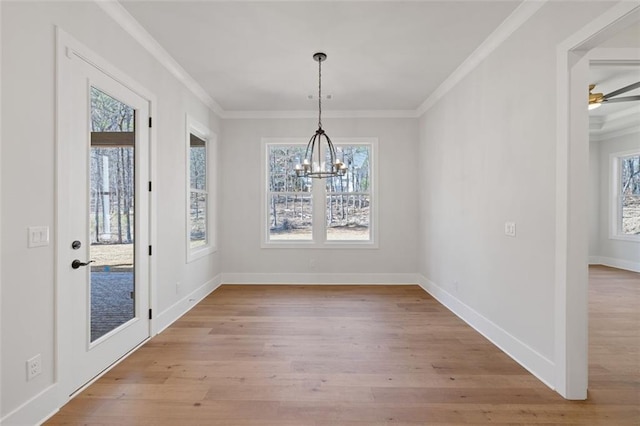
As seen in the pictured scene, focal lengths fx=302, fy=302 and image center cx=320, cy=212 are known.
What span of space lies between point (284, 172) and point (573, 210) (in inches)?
160

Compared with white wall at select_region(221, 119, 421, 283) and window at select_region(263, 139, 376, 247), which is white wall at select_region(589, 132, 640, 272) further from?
window at select_region(263, 139, 376, 247)

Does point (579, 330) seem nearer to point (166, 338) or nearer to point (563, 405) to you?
point (563, 405)

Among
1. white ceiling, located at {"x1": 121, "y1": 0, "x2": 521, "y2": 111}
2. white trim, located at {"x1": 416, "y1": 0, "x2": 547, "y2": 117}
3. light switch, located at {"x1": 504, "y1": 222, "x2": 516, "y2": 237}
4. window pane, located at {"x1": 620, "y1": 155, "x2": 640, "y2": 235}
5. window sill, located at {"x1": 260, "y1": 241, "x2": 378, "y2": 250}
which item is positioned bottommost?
window sill, located at {"x1": 260, "y1": 241, "x2": 378, "y2": 250}

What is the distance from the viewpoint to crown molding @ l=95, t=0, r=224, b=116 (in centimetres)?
241

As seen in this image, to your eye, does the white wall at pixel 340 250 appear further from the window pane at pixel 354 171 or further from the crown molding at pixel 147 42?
the crown molding at pixel 147 42

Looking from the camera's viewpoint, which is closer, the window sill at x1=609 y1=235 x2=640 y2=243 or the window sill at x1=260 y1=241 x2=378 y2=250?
the window sill at x1=260 y1=241 x2=378 y2=250

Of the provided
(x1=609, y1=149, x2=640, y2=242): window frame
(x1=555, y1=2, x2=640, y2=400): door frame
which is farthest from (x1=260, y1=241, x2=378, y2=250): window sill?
(x1=609, y1=149, x2=640, y2=242): window frame

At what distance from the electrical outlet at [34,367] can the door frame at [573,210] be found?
3373 mm

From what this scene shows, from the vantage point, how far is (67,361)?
2029mm

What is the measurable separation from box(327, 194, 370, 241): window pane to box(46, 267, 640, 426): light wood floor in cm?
172

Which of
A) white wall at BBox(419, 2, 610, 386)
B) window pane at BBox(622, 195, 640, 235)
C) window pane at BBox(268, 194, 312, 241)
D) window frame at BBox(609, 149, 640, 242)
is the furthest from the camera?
window frame at BBox(609, 149, 640, 242)

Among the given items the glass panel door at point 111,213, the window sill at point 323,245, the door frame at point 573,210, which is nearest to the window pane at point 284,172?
the window sill at point 323,245

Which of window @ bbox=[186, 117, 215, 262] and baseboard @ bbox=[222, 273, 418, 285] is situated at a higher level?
window @ bbox=[186, 117, 215, 262]

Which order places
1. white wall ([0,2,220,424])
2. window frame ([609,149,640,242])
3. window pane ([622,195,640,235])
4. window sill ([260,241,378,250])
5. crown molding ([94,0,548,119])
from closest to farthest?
white wall ([0,2,220,424]) < crown molding ([94,0,548,119]) < window sill ([260,241,378,250]) < window pane ([622,195,640,235]) < window frame ([609,149,640,242])
